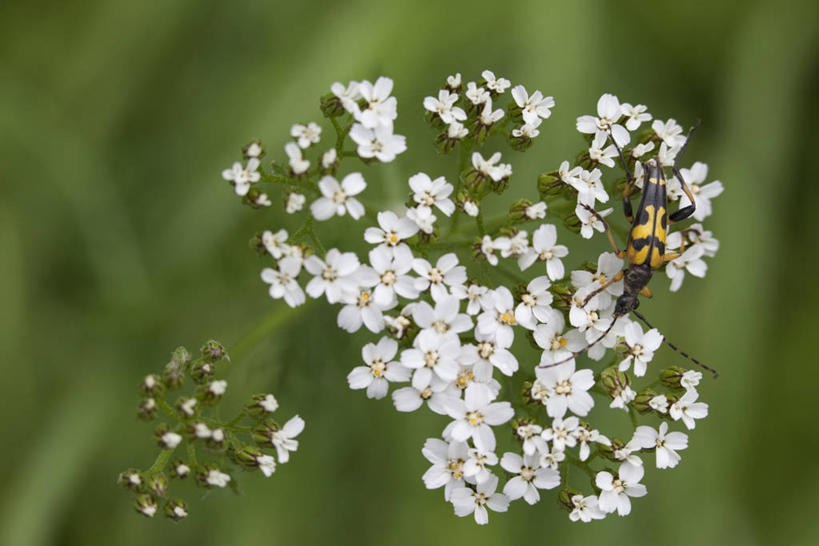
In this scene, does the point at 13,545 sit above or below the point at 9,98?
below

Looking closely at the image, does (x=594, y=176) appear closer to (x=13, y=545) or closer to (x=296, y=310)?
(x=296, y=310)

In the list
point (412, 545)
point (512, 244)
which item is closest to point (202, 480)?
point (512, 244)

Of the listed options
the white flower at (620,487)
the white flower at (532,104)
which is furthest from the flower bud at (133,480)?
the white flower at (532,104)

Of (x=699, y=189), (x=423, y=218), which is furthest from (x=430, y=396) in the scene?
(x=699, y=189)

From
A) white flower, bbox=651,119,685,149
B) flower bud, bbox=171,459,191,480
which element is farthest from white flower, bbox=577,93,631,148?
flower bud, bbox=171,459,191,480

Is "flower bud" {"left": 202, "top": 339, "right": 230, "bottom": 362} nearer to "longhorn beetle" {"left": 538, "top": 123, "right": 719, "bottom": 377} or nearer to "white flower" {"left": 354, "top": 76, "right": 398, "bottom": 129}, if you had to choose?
"white flower" {"left": 354, "top": 76, "right": 398, "bottom": 129}

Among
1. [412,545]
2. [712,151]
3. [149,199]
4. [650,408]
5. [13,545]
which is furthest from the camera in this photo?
[712,151]

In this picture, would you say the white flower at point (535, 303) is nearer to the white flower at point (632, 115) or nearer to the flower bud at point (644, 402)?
the flower bud at point (644, 402)
